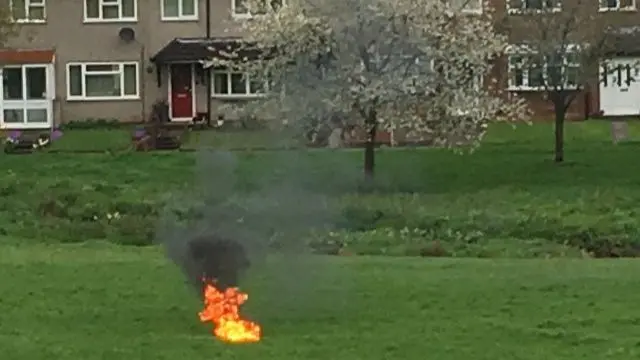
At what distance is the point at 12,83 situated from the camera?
5356 cm

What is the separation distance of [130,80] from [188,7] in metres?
3.57

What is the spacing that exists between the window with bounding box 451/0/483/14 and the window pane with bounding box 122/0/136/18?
17.7m

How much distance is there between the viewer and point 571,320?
15086mm

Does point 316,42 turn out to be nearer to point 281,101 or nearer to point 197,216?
point 281,101

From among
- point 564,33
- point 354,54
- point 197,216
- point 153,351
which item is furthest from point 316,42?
point 153,351

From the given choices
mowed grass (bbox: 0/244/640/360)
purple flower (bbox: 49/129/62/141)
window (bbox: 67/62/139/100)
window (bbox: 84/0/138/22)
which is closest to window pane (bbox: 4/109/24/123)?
window (bbox: 67/62/139/100)

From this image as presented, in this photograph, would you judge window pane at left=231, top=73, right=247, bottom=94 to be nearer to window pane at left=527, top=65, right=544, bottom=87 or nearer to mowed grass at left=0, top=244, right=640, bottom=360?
window pane at left=527, top=65, right=544, bottom=87

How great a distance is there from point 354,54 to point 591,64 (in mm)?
7598

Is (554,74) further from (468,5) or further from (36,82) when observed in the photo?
(36,82)

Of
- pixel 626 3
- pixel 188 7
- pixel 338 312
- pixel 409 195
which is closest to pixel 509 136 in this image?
pixel 626 3

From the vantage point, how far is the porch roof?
166 ft

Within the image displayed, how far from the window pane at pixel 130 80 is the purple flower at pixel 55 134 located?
3.81 metres

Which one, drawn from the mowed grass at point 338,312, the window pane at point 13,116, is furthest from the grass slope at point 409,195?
the window pane at point 13,116

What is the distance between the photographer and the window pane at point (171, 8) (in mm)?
54094
